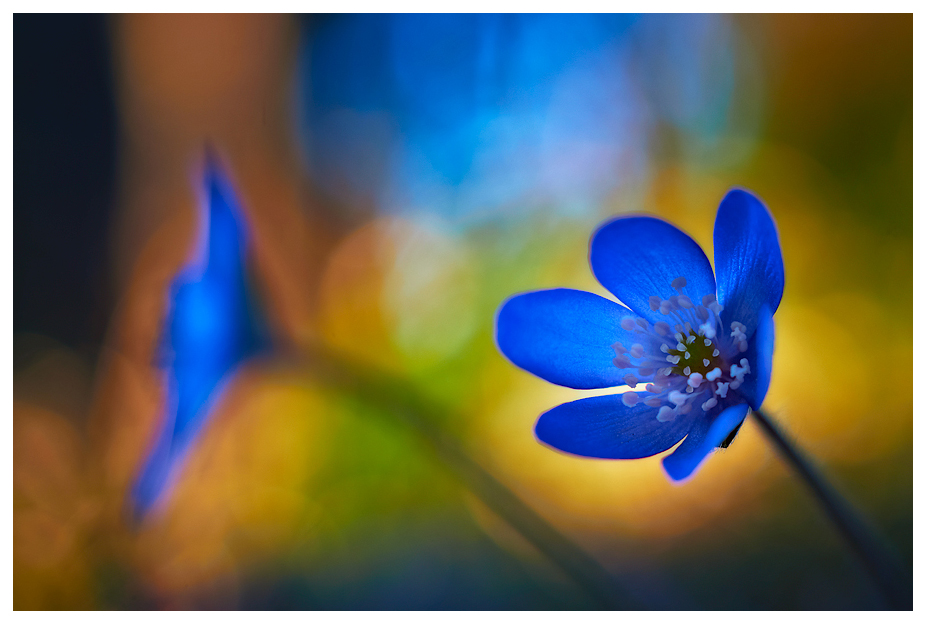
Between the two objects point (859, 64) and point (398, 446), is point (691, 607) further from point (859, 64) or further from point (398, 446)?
point (859, 64)

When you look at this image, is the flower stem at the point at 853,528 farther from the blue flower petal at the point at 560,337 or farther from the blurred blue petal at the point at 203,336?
the blurred blue petal at the point at 203,336

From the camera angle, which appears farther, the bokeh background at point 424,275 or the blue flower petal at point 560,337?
the bokeh background at point 424,275

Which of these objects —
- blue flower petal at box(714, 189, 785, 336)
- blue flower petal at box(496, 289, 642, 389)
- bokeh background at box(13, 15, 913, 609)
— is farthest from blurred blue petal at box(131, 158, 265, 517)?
blue flower petal at box(714, 189, 785, 336)

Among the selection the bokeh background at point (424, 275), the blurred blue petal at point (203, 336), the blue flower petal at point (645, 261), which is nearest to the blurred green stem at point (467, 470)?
the bokeh background at point (424, 275)

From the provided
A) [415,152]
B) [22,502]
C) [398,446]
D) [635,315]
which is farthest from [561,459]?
[22,502]

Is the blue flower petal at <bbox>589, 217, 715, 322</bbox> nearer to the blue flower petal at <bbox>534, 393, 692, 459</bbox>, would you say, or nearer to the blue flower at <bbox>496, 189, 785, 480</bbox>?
the blue flower at <bbox>496, 189, 785, 480</bbox>

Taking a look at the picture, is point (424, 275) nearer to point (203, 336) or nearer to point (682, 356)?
point (203, 336)

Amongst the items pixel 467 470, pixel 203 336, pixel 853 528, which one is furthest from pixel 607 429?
pixel 203 336
